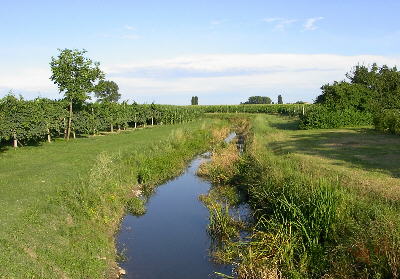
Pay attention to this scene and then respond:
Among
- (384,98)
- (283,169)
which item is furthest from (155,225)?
(384,98)

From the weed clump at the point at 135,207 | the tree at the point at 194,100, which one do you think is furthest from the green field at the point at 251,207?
the tree at the point at 194,100

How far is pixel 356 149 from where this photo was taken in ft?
82.6

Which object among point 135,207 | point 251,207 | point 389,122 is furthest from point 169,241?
point 389,122

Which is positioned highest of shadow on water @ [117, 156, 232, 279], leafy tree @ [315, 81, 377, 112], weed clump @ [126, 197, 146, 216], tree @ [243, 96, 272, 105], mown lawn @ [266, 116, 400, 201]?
tree @ [243, 96, 272, 105]

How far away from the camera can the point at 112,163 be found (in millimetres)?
21672

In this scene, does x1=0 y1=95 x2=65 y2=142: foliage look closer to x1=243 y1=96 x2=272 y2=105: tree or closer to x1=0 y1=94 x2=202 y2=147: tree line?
x1=0 y1=94 x2=202 y2=147: tree line

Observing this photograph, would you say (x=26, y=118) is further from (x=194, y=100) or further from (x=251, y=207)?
(x=194, y=100)

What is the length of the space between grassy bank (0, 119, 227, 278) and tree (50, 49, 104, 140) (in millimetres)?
8250

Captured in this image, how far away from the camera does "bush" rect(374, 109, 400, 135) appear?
104 ft

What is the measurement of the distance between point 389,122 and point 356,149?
35.2 feet

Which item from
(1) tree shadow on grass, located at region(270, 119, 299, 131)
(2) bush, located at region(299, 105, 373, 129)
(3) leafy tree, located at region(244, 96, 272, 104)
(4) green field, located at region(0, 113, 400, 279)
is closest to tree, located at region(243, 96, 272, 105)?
(3) leafy tree, located at region(244, 96, 272, 104)

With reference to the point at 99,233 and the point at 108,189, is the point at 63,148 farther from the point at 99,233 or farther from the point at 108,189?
the point at 99,233

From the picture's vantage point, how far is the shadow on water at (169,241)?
40.5 ft

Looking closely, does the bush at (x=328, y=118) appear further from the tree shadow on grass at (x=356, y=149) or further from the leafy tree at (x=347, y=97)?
the tree shadow on grass at (x=356, y=149)
